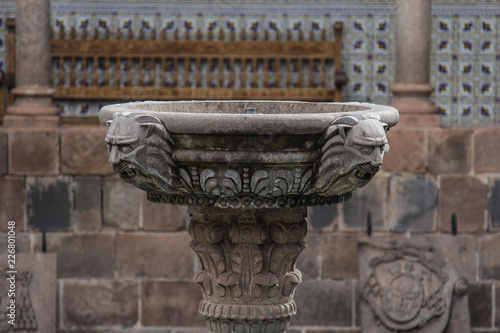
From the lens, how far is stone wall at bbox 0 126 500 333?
7078 mm

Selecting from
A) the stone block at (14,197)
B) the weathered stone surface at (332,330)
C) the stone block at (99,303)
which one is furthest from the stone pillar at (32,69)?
the weathered stone surface at (332,330)

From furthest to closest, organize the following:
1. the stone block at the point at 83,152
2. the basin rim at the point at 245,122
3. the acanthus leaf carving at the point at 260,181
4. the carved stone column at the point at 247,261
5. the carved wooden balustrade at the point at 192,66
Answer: the carved wooden balustrade at the point at 192,66, the stone block at the point at 83,152, the carved stone column at the point at 247,261, the acanthus leaf carving at the point at 260,181, the basin rim at the point at 245,122

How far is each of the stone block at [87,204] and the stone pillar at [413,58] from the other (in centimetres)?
207

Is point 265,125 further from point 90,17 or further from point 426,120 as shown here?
point 90,17

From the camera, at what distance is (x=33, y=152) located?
7078 millimetres

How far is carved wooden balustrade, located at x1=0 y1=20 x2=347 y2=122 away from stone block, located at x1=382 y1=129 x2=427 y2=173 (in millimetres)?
2129

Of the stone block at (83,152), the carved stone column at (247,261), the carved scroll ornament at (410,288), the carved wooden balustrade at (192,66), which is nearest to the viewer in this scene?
the carved stone column at (247,261)

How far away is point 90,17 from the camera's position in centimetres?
957

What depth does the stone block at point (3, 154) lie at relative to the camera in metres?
7.07

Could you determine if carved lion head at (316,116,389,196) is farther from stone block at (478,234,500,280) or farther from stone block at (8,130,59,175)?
stone block at (8,130,59,175)

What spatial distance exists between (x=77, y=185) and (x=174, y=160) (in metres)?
3.02

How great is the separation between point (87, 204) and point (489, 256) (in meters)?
2.65

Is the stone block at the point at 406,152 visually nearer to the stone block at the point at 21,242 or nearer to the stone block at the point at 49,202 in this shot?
the stone block at the point at 49,202

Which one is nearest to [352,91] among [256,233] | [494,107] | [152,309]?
[494,107]
